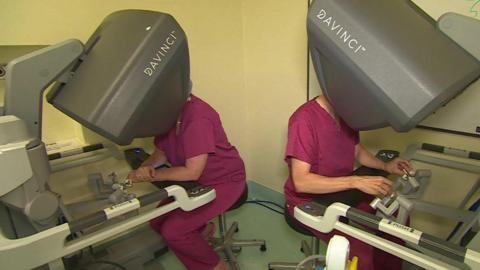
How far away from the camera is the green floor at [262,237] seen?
182 centimetres

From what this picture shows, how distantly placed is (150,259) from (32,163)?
46.0 inches

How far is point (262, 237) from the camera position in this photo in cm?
204

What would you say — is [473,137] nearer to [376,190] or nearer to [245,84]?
[376,190]

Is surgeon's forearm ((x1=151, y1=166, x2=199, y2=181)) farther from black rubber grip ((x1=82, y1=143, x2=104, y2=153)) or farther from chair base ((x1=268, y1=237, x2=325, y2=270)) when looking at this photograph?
chair base ((x1=268, y1=237, x2=325, y2=270))

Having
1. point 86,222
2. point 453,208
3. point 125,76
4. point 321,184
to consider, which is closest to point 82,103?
point 125,76

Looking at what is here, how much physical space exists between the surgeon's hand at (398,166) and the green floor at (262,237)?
689mm

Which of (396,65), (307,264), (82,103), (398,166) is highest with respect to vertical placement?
(396,65)

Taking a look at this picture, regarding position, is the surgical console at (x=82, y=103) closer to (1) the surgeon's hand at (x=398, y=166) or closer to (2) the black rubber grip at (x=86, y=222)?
(2) the black rubber grip at (x=86, y=222)

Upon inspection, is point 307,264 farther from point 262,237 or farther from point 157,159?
point 157,159

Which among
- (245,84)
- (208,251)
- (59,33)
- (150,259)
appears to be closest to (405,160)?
(208,251)

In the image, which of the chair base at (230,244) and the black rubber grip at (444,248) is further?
the chair base at (230,244)

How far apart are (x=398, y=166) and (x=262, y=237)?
103 cm

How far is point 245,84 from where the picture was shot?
2.33 m

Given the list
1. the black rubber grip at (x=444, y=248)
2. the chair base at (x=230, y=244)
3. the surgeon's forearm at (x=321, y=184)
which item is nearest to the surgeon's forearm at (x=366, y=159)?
the surgeon's forearm at (x=321, y=184)
